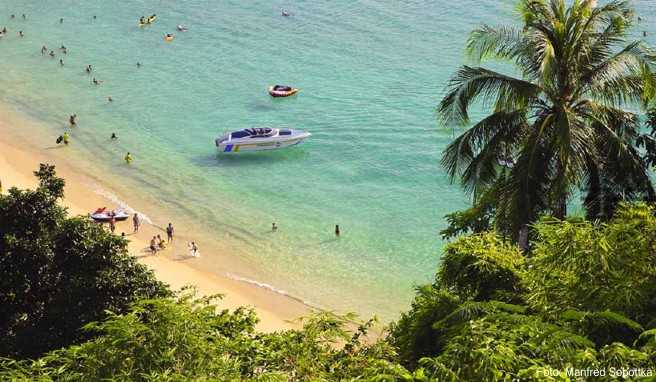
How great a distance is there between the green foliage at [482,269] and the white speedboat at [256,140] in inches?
1266

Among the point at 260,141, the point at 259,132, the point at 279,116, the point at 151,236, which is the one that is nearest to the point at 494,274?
the point at 151,236

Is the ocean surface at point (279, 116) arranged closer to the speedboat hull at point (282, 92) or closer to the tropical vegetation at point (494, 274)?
the speedboat hull at point (282, 92)

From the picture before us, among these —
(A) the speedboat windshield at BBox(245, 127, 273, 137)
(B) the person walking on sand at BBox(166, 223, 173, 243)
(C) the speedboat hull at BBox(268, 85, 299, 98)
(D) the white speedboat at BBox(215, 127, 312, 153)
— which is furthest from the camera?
(C) the speedboat hull at BBox(268, 85, 299, 98)

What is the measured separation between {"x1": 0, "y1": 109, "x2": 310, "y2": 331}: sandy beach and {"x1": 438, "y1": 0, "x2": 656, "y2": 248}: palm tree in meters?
11.8

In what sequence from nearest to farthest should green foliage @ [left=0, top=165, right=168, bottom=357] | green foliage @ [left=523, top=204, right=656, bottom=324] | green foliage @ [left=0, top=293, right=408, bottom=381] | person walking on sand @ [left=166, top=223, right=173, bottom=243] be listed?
green foliage @ [left=523, top=204, right=656, bottom=324] → green foliage @ [left=0, top=293, right=408, bottom=381] → green foliage @ [left=0, top=165, right=168, bottom=357] → person walking on sand @ [left=166, top=223, right=173, bottom=243]

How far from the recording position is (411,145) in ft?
157

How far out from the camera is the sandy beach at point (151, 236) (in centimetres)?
3297

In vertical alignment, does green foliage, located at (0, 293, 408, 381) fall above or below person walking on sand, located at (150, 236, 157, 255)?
below

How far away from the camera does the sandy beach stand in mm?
32969

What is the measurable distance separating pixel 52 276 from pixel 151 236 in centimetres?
1933

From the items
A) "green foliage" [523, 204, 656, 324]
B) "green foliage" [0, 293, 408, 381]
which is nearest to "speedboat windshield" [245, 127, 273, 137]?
"green foliage" [0, 293, 408, 381]

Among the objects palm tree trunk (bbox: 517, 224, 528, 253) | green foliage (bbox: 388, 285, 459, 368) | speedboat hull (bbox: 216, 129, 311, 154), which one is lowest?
green foliage (bbox: 388, 285, 459, 368)

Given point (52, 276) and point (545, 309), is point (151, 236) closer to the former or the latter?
point (52, 276)

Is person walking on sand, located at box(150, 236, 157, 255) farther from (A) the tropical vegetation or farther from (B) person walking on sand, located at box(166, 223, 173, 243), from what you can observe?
(A) the tropical vegetation
